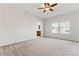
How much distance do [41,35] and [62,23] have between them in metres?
2.98

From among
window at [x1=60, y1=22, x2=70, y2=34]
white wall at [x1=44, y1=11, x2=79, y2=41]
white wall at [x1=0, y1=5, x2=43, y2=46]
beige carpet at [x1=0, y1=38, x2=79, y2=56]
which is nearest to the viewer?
beige carpet at [x1=0, y1=38, x2=79, y2=56]

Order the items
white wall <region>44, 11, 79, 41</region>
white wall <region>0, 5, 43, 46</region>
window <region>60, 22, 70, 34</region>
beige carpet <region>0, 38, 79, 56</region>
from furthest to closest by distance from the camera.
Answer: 1. window <region>60, 22, 70, 34</region>
2. white wall <region>44, 11, 79, 41</region>
3. white wall <region>0, 5, 43, 46</region>
4. beige carpet <region>0, 38, 79, 56</region>

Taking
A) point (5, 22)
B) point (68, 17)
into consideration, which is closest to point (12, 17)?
point (5, 22)

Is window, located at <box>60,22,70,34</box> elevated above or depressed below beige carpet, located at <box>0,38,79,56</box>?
above

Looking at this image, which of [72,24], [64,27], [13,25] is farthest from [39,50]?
[64,27]

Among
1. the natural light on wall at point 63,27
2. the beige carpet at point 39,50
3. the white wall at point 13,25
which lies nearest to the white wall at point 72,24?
the natural light on wall at point 63,27

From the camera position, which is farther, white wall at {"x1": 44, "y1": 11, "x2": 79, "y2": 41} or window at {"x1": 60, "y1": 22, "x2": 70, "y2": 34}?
window at {"x1": 60, "y1": 22, "x2": 70, "y2": 34}

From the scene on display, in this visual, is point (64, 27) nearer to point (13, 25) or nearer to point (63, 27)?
point (63, 27)

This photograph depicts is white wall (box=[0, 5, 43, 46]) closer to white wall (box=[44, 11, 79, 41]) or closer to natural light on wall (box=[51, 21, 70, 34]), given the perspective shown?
natural light on wall (box=[51, 21, 70, 34])

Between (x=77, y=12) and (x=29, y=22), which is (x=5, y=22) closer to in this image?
(x=29, y=22)

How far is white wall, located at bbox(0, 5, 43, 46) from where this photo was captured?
5.38 meters

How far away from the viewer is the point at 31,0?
1168 millimetres

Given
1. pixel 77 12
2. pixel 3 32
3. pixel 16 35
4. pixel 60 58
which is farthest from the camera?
pixel 77 12

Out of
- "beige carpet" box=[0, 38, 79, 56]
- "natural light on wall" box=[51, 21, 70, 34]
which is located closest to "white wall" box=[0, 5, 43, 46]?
"beige carpet" box=[0, 38, 79, 56]
